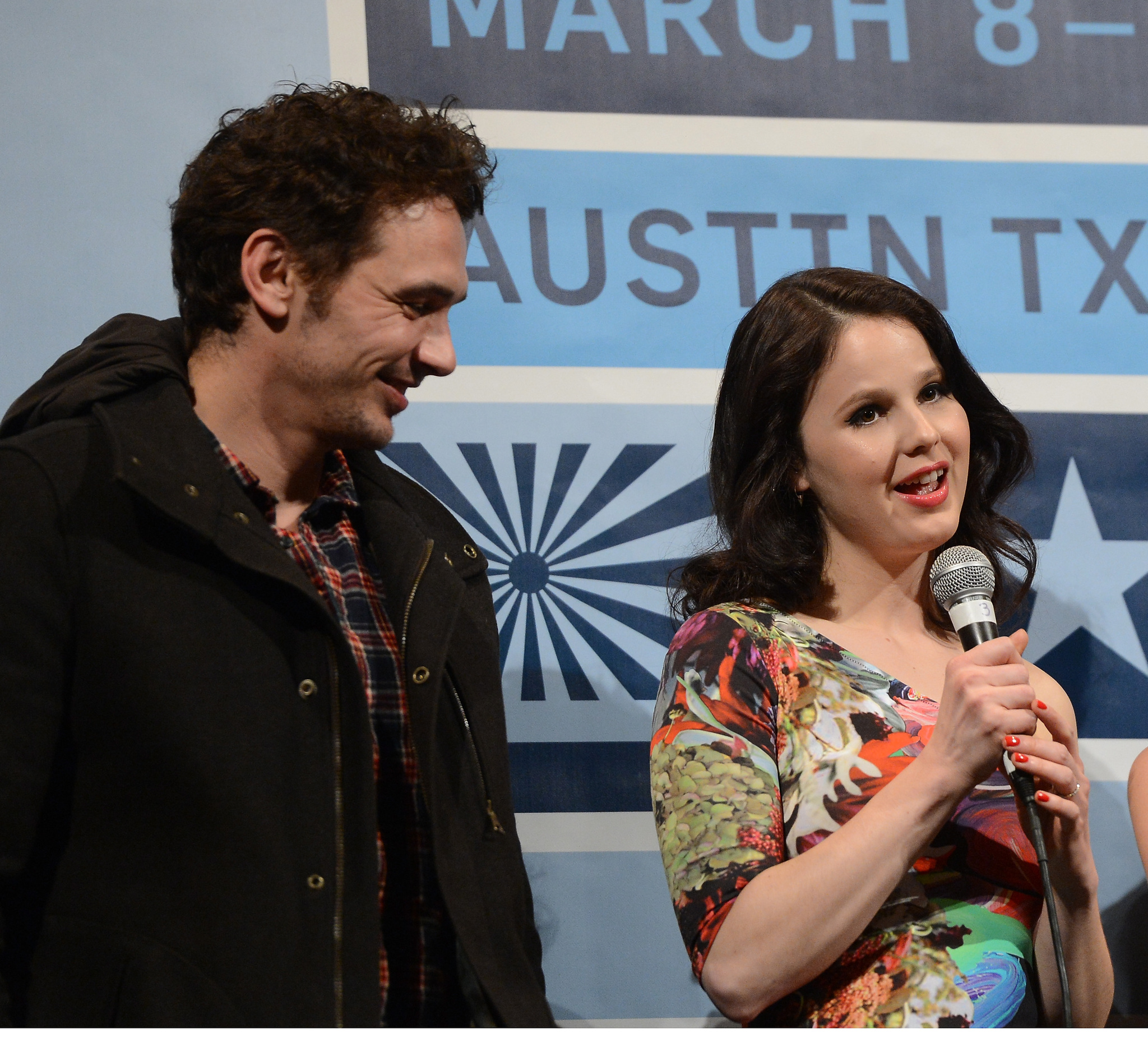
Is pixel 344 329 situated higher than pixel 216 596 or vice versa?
pixel 344 329

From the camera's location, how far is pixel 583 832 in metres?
2.10

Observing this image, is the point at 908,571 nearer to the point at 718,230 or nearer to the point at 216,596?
the point at 718,230

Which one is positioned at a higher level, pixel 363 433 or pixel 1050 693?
pixel 363 433

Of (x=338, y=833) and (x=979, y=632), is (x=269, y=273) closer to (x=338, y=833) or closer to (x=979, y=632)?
(x=338, y=833)

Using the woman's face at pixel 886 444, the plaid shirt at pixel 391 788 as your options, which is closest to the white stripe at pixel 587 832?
the woman's face at pixel 886 444

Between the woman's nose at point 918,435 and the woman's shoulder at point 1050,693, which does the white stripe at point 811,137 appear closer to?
the woman's nose at point 918,435

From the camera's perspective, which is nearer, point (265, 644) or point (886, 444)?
point (265, 644)

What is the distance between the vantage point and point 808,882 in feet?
4.92

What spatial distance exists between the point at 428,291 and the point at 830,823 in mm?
774

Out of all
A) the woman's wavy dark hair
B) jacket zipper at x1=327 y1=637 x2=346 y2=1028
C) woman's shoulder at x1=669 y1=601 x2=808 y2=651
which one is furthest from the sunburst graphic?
jacket zipper at x1=327 y1=637 x2=346 y2=1028

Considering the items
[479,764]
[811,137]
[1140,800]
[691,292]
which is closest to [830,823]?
[479,764]

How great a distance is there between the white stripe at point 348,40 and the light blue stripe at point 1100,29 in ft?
4.12

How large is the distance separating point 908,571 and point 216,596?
40.4 inches
